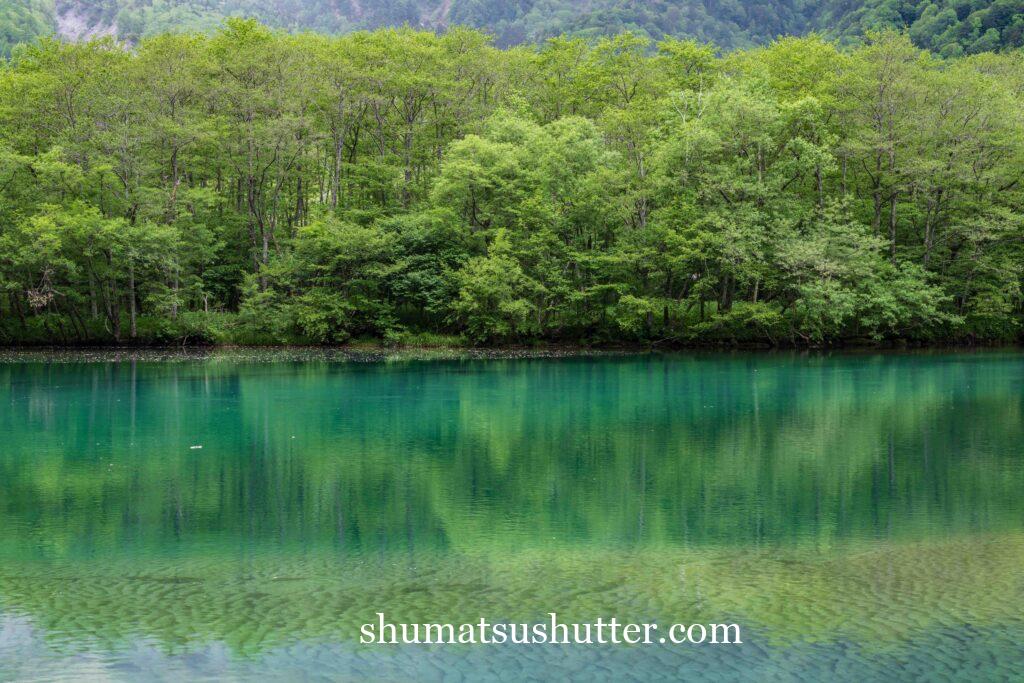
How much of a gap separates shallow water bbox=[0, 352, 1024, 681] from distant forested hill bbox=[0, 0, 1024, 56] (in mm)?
61846

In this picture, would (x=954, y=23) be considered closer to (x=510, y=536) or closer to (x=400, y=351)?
(x=400, y=351)

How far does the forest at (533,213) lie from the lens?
4309 centimetres

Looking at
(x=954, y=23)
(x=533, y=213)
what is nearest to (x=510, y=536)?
(x=533, y=213)

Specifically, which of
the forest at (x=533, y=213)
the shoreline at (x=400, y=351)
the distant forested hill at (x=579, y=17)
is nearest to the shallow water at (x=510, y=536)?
the shoreline at (x=400, y=351)

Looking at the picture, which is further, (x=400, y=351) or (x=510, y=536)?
(x=400, y=351)

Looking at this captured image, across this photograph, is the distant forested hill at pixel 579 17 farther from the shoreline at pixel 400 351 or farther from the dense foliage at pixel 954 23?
the shoreline at pixel 400 351

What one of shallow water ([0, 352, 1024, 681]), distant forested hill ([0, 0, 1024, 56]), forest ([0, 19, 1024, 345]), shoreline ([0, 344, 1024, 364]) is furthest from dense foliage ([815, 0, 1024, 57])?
shallow water ([0, 352, 1024, 681])

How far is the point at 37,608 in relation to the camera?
27.6 ft

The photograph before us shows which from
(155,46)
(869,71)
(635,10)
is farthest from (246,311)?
(635,10)

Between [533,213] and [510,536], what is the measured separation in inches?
1419

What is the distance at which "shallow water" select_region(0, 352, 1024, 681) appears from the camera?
7.29m

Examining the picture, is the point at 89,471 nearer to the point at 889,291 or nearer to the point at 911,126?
the point at 889,291

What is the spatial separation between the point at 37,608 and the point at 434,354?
3398 cm

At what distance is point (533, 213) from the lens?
4566cm
